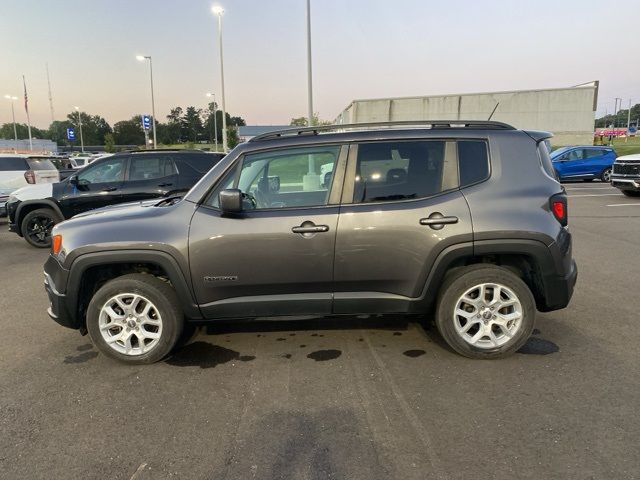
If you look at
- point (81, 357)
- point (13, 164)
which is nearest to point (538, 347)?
point (81, 357)

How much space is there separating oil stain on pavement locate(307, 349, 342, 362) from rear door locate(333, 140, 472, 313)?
44 centimetres

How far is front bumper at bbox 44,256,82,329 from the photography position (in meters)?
3.67

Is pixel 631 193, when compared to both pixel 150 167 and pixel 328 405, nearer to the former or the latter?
pixel 150 167

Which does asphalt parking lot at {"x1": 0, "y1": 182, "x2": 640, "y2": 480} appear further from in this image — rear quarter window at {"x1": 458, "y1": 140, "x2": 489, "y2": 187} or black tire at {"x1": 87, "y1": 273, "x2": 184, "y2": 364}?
rear quarter window at {"x1": 458, "y1": 140, "x2": 489, "y2": 187}

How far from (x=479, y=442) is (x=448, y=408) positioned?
368 mm

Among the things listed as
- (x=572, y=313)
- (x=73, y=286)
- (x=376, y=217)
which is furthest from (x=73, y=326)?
(x=572, y=313)

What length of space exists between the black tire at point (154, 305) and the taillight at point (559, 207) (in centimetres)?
304

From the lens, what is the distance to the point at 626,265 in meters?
6.54

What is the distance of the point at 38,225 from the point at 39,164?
462cm

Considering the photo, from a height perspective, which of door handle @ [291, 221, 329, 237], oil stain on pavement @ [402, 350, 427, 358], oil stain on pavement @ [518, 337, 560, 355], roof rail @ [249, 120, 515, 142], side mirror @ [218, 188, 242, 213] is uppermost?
roof rail @ [249, 120, 515, 142]

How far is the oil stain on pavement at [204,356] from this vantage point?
146 inches

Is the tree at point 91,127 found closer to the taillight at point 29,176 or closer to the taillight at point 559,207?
the taillight at point 29,176

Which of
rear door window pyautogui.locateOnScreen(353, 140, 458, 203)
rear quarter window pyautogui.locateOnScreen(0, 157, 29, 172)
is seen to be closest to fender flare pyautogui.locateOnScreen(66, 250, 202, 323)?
rear door window pyautogui.locateOnScreen(353, 140, 458, 203)

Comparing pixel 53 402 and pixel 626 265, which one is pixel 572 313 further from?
pixel 53 402
